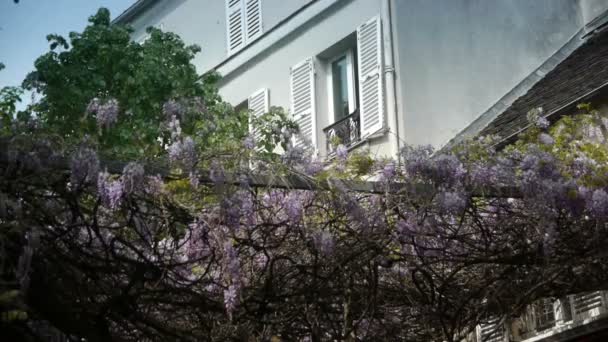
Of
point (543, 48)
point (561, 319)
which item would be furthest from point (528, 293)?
point (543, 48)

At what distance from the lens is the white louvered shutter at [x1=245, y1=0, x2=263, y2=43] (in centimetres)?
1967

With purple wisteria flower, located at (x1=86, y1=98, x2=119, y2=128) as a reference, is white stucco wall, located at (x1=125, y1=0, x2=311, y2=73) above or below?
above

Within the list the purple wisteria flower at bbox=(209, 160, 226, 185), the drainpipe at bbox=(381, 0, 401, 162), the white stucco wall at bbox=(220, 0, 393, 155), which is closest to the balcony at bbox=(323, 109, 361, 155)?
the white stucco wall at bbox=(220, 0, 393, 155)

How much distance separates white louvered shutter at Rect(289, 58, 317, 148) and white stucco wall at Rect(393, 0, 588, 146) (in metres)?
1.49

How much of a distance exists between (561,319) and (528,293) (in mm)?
4353

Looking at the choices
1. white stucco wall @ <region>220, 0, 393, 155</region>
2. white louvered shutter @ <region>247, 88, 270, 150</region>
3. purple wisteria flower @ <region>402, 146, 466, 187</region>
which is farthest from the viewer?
white louvered shutter @ <region>247, 88, 270, 150</region>

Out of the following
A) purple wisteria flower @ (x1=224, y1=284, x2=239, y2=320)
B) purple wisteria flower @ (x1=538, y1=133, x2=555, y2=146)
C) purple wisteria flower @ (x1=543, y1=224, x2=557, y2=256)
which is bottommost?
purple wisteria flower @ (x1=224, y1=284, x2=239, y2=320)

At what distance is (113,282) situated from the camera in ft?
29.3

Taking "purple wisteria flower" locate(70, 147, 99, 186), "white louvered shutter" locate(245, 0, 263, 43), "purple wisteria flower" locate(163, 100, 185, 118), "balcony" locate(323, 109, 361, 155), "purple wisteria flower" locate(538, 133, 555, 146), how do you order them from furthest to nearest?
"white louvered shutter" locate(245, 0, 263, 43) → "balcony" locate(323, 109, 361, 155) → "purple wisteria flower" locate(538, 133, 555, 146) → "purple wisteria flower" locate(163, 100, 185, 118) → "purple wisteria flower" locate(70, 147, 99, 186)

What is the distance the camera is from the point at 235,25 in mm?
20250

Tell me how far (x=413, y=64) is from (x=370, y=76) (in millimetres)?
573

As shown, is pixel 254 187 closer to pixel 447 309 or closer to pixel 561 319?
pixel 447 309

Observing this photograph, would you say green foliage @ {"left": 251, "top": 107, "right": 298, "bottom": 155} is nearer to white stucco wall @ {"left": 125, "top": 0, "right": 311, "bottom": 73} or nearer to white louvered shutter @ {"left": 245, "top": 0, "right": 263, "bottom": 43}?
white louvered shutter @ {"left": 245, "top": 0, "right": 263, "bottom": 43}

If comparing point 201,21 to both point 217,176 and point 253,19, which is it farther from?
point 217,176
